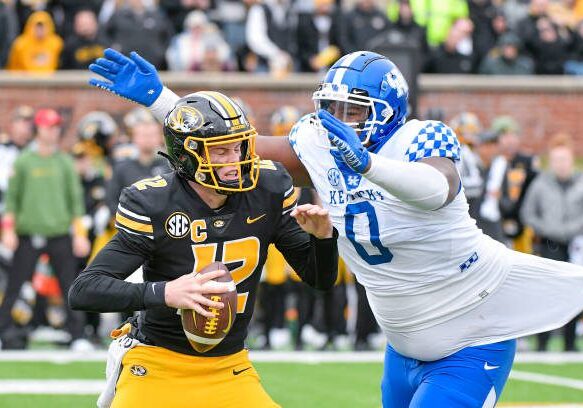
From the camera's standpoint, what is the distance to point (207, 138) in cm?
440

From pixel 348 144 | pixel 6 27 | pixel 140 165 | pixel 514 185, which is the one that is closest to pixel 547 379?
pixel 514 185

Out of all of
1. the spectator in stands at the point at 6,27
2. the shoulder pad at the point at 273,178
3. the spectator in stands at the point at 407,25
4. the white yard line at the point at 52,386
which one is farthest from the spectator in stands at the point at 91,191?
the shoulder pad at the point at 273,178

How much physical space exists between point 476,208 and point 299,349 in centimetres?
201

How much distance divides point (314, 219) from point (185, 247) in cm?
48

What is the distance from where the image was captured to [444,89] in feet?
46.5

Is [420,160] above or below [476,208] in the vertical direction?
above

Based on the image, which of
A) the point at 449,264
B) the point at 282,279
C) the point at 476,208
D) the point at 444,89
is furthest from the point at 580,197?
the point at 449,264

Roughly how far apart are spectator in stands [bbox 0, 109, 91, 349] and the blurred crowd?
3496mm

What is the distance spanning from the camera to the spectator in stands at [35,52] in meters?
13.6

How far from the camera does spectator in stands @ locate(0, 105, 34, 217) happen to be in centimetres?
1112

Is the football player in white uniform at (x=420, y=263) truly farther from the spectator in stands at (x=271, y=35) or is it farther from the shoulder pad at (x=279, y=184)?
the spectator in stands at (x=271, y=35)

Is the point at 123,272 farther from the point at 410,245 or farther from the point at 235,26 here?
the point at 235,26

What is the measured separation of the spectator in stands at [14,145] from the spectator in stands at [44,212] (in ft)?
2.61

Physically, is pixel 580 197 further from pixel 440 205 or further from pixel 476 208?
pixel 440 205
